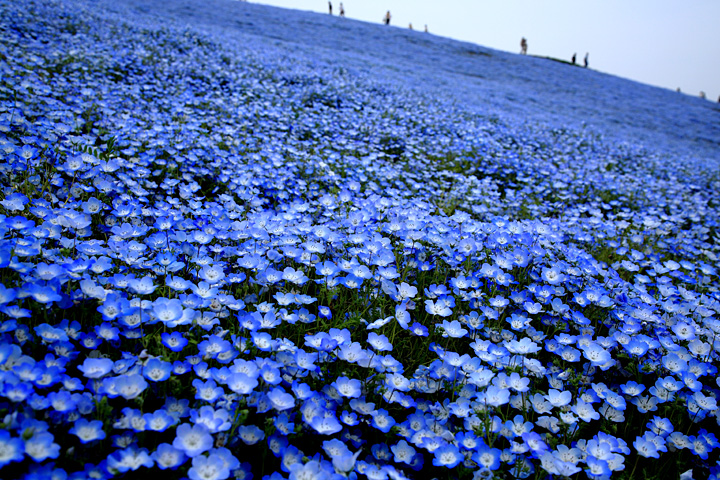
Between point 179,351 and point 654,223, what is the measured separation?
500 centimetres

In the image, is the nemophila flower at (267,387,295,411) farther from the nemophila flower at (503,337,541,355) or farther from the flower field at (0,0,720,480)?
the nemophila flower at (503,337,541,355)

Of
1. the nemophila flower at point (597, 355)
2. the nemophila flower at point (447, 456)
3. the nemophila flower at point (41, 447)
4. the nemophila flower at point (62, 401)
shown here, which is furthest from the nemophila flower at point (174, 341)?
the nemophila flower at point (597, 355)

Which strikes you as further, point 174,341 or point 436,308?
point 436,308

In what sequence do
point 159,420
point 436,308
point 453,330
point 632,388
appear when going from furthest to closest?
1. point 436,308
2. point 453,330
3. point 632,388
4. point 159,420

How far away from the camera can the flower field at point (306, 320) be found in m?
1.34

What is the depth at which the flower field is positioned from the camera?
1.34 metres

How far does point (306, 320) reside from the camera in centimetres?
193

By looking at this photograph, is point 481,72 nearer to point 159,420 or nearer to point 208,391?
point 208,391

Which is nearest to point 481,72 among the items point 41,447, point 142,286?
point 142,286

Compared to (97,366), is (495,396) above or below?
below

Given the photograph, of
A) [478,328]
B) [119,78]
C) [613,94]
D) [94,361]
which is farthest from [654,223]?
[613,94]

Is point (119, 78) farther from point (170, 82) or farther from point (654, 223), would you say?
point (654, 223)

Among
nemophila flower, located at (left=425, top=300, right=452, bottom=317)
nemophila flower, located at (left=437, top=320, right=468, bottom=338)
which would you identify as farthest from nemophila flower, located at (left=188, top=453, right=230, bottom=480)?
nemophila flower, located at (left=425, top=300, right=452, bottom=317)

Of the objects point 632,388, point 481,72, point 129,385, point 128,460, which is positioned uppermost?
point 481,72
